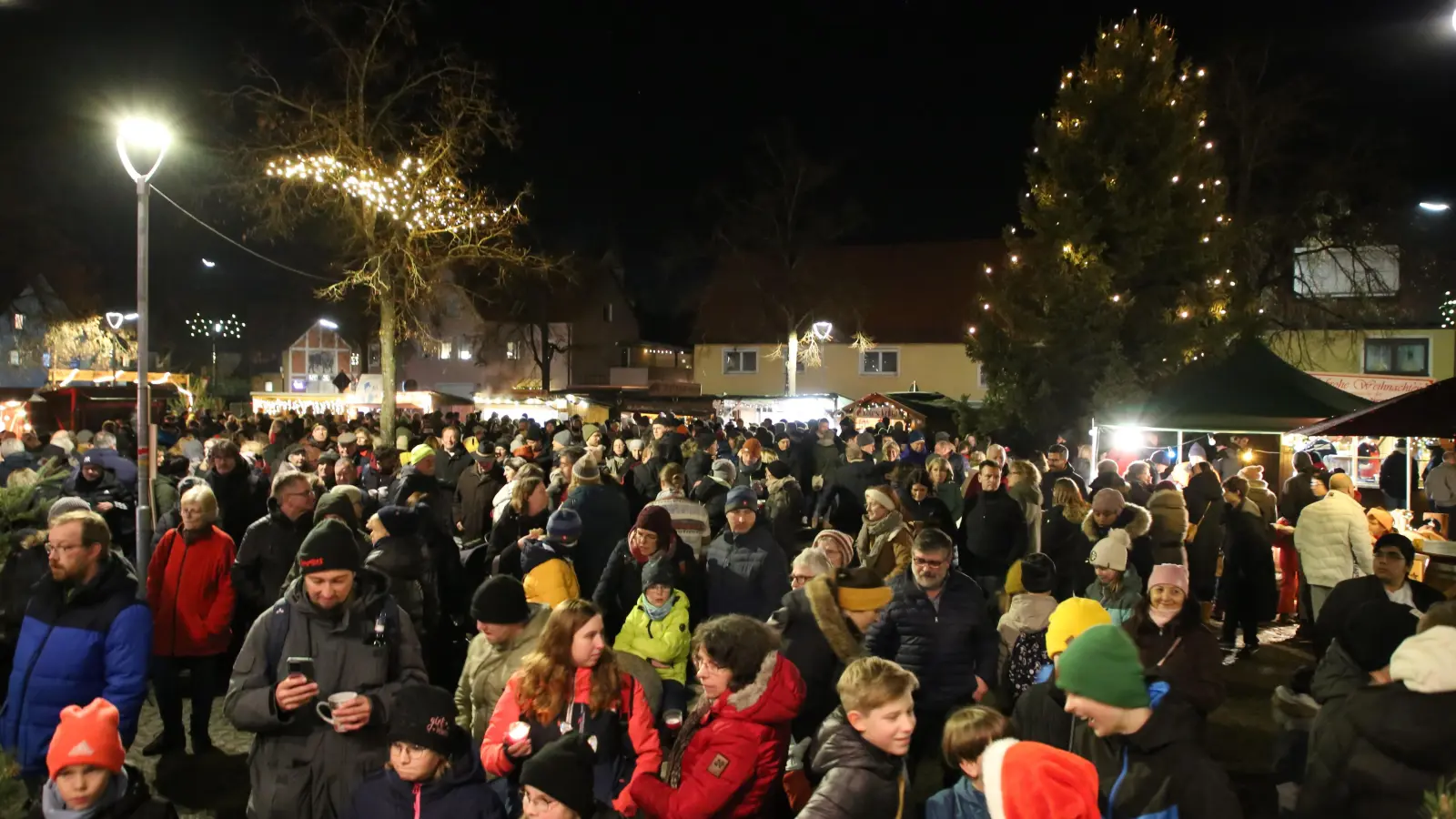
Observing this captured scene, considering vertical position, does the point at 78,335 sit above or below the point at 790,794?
above

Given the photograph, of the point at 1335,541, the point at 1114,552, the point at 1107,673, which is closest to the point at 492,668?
the point at 1107,673

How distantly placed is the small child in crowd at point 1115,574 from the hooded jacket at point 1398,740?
2.27 m

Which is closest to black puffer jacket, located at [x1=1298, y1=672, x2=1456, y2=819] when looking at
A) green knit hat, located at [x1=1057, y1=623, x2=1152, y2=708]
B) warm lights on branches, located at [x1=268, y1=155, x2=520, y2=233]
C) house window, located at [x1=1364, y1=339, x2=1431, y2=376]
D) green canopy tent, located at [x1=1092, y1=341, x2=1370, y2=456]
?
green knit hat, located at [x1=1057, y1=623, x2=1152, y2=708]

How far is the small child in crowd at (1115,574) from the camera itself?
19.3 ft

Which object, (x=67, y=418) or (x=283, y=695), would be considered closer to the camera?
(x=283, y=695)

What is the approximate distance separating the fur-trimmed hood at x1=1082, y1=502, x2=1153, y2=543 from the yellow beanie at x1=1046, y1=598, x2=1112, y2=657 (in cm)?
329

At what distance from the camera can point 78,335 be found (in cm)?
4441

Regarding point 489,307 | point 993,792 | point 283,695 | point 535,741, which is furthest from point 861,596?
point 489,307

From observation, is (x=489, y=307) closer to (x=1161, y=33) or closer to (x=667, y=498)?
(x=1161, y=33)

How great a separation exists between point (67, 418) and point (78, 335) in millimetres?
20807

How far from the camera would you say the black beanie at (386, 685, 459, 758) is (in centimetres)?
322

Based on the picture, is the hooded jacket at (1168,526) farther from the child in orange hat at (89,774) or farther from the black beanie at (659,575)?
the child in orange hat at (89,774)

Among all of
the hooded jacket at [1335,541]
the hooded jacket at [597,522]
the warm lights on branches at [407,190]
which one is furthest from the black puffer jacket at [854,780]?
the warm lights on branches at [407,190]

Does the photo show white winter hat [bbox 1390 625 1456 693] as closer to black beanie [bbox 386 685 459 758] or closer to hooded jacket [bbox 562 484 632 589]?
black beanie [bbox 386 685 459 758]
